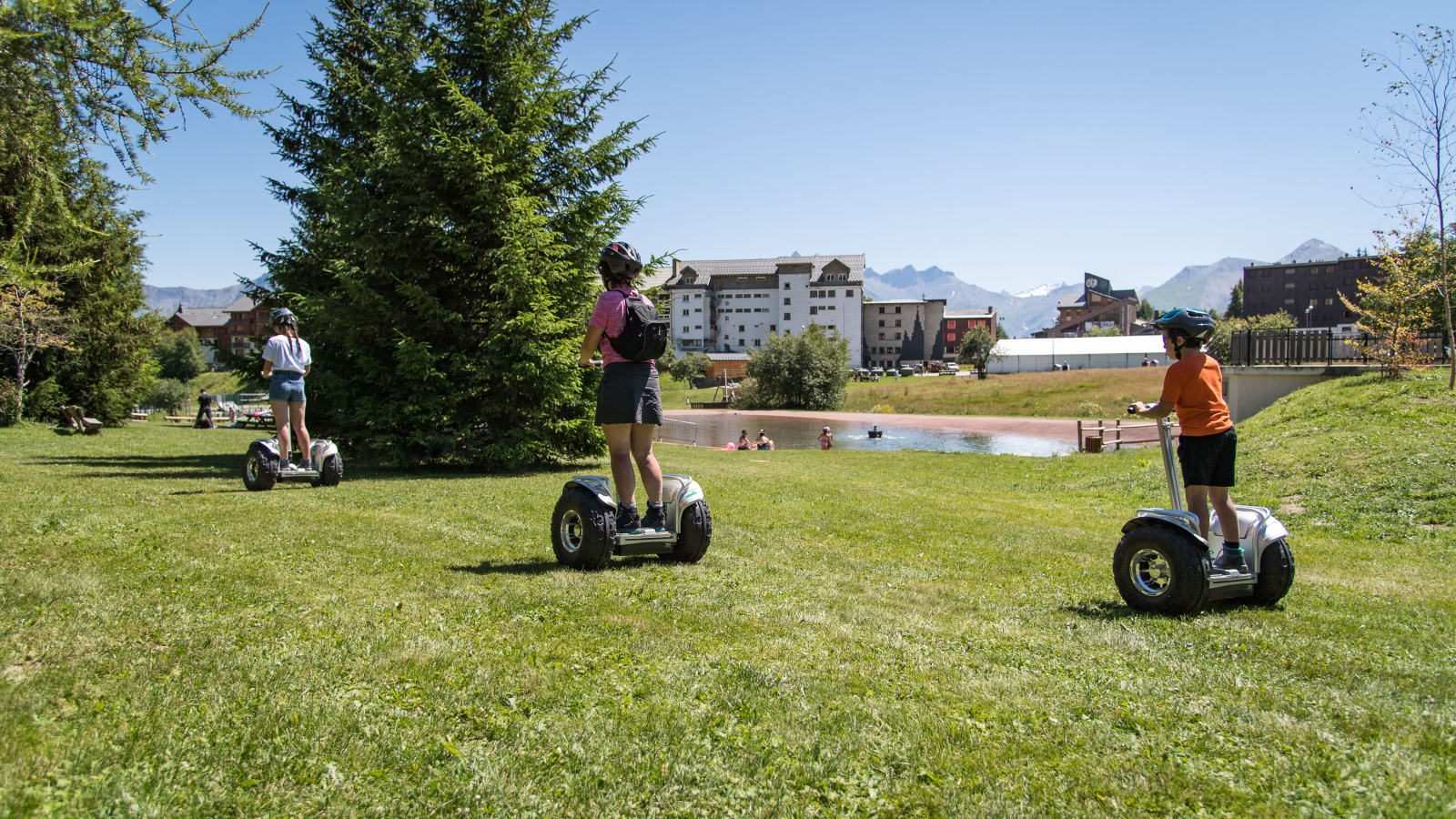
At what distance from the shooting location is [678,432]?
48875 mm

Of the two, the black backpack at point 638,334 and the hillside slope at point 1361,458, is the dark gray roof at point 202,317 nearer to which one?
the hillside slope at point 1361,458

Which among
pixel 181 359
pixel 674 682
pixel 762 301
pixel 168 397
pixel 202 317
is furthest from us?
pixel 202 317

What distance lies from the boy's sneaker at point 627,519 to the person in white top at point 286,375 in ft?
20.7

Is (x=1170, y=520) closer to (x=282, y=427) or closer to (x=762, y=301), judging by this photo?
(x=282, y=427)

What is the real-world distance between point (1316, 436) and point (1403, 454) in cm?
270

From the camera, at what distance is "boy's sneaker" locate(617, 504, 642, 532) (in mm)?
6320

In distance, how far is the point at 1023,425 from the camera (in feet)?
176

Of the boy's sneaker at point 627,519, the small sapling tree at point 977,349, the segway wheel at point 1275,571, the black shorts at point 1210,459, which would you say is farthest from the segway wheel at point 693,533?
the small sapling tree at point 977,349

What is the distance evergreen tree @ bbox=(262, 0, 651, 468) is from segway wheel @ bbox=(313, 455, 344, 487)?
3.25m

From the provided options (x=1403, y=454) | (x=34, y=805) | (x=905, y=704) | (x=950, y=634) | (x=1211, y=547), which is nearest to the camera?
(x=34, y=805)

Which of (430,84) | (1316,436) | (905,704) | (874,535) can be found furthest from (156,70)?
(1316,436)

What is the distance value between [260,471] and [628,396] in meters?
7.09

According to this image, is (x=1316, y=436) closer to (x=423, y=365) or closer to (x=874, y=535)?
(x=874, y=535)

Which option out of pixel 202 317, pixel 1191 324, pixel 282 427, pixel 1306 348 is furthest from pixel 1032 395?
pixel 202 317
